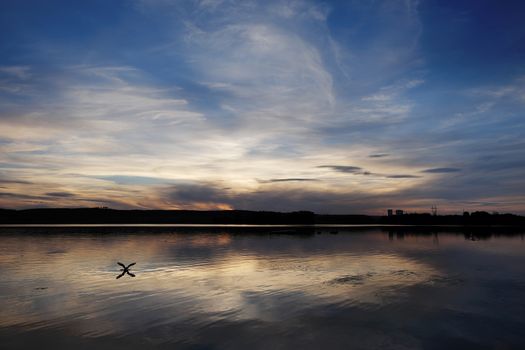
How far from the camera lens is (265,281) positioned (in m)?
33.2

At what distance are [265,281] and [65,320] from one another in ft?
55.5

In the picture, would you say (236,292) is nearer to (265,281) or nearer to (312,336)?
(265,281)

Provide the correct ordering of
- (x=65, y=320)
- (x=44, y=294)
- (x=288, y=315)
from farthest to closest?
(x=44, y=294), (x=288, y=315), (x=65, y=320)

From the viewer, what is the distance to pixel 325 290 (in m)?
29.5

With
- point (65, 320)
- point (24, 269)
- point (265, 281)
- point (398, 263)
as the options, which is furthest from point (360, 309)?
point (24, 269)

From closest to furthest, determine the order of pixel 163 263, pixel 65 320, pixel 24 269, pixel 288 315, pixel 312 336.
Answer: pixel 312 336 < pixel 65 320 < pixel 288 315 < pixel 24 269 < pixel 163 263

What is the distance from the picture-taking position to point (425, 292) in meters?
29.3

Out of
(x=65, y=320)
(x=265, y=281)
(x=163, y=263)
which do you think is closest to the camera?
(x=65, y=320)

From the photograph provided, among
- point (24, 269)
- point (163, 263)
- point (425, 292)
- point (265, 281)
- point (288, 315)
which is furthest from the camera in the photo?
point (163, 263)

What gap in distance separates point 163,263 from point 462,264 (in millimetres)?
38021

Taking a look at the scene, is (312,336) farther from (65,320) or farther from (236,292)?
(65,320)

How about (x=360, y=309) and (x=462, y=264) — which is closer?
(x=360, y=309)

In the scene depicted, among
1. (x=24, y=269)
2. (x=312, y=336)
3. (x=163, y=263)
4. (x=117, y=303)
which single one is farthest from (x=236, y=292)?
(x=24, y=269)

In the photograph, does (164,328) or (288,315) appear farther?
(288,315)
